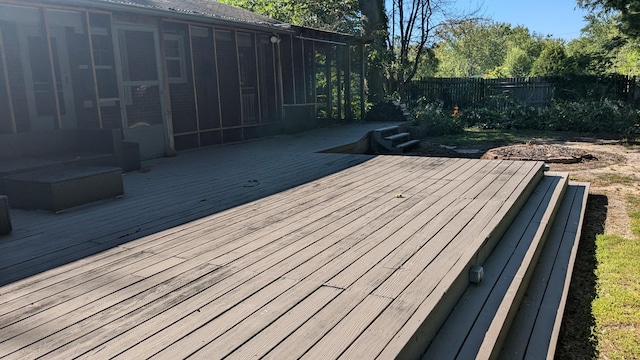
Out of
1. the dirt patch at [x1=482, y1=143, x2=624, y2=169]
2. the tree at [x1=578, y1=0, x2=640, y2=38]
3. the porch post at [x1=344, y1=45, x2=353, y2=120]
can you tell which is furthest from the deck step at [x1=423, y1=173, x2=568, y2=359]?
the tree at [x1=578, y1=0, x2=640, y2=38]

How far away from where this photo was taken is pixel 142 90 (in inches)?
295

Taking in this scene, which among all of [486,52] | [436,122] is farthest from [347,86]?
[486,52]

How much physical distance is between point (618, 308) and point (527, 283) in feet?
1.91

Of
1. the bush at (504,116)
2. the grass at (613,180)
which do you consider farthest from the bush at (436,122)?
the grass at (613,180)

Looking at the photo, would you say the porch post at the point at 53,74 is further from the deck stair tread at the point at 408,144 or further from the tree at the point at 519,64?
the tree at the point at 519,64

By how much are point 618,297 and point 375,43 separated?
13020 millimetres

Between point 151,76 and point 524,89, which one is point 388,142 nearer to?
point 151,76

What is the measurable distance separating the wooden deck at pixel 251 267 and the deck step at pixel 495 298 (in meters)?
0.09

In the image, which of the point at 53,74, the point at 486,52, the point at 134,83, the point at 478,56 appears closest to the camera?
the point at 53,74

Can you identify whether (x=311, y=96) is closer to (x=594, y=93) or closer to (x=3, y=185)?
(x=3, y=185)

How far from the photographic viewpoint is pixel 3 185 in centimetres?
440

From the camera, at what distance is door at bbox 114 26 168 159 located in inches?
278

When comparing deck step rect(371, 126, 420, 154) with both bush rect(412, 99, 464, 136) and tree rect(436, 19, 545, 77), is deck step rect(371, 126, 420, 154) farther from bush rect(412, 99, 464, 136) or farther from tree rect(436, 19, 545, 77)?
tree rect(436, 19, 545, 77)

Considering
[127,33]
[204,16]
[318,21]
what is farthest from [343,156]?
[318,21]
